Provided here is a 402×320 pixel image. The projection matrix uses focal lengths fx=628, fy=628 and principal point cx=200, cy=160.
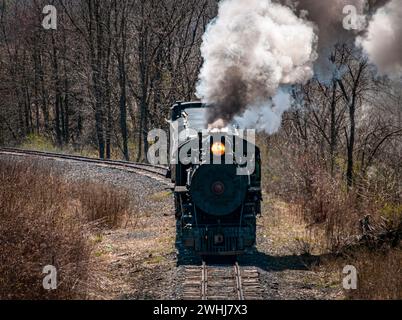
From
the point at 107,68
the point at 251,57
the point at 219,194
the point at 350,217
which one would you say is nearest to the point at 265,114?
the point at 251,57

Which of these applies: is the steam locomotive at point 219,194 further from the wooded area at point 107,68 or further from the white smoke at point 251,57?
the wooded area at point 107,68

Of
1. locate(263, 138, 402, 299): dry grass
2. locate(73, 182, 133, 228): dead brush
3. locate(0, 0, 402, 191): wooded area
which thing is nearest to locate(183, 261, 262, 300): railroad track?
locate(263, 138, 402, 299): dry grass

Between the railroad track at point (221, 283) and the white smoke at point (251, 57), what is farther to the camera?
the white smoke at point (251, 57)

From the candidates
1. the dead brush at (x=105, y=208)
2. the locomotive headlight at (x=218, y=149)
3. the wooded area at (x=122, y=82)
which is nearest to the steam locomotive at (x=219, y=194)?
Result: the locomotive headlight at (x=218, y=149)

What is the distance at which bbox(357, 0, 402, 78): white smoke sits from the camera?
1261 cm

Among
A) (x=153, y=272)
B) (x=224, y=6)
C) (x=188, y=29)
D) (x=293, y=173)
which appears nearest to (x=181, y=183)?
(x=153, y=272)

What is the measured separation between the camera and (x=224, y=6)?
13.2 m

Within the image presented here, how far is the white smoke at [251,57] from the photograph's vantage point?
12.3m

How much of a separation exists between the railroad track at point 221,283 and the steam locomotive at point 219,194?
1.87 feet

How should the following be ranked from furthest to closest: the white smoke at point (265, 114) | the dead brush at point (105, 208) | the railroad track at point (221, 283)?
the dead brush at point (105, 208) < the white smoke at point (265, 114) < the railroad track at point (221, 283)

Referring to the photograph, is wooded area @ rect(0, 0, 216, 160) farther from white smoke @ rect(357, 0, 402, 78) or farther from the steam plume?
white smoke @ rect(357, 0, 402, 78)

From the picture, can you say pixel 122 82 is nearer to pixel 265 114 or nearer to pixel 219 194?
pixel 265 114

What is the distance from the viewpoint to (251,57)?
40.3 ft

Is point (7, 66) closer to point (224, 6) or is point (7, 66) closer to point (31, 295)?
point (224, 6)
